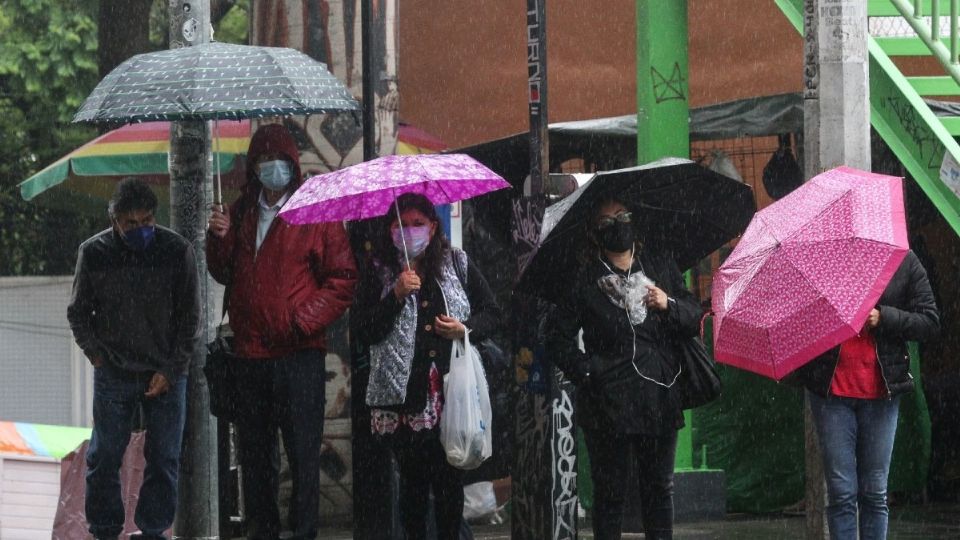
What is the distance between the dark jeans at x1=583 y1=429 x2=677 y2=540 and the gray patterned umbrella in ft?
7.15

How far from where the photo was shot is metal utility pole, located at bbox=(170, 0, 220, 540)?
9734mm

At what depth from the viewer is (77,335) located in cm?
919

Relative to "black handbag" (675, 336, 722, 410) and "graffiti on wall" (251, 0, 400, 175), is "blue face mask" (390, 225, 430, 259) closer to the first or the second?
"black handbag" (675, 336, 722, 410)

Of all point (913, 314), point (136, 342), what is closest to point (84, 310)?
point (136, 342)

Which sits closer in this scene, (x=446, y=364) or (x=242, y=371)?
(x=446, y=364)

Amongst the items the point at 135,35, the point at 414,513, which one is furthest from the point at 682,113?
the point at 135,35

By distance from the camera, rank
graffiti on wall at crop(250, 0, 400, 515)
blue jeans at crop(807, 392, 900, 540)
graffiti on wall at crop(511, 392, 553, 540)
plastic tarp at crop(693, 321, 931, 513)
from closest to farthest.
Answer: blue jeans at crop(807, 392, 900, 540) → graffiti on wall at crop(511, 392, 553, 540) → graffiti on wall at crop(250, 0, 400, 515) → plastic tarp at crop(693, 321, 931, 513)

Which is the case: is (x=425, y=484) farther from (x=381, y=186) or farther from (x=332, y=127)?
(x=332, y=127)

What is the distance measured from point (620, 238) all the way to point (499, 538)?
3.53m

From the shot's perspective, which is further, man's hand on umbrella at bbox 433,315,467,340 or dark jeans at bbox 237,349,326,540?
dark jeans at bbox 237,349,326,540

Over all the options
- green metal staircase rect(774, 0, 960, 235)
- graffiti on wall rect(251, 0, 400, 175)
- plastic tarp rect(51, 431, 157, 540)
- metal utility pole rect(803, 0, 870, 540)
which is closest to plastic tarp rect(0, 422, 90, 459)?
plastic tarp rect(51, 431, 157, 540)

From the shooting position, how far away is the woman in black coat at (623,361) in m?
7.81

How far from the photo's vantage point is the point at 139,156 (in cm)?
1417

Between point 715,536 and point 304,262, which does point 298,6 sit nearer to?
point 304,262
